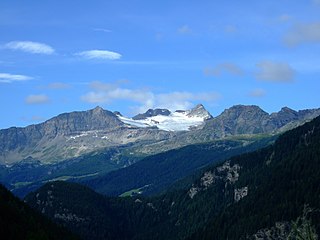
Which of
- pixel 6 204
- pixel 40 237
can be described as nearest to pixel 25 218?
pixel 6 204

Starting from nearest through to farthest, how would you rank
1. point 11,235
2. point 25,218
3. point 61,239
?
point 11,235
point 25,218
point 61,239

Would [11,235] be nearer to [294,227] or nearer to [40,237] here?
[40,237]

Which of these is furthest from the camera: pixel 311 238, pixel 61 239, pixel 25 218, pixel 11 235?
pixel 61 239

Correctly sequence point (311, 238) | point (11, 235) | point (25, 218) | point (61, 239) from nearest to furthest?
1. point (311, 238)
2. point (11, 235)
3. point (25, 218)
4. point (61, 239)

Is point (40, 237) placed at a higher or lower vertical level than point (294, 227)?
lower

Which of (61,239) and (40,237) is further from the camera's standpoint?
(61,239)

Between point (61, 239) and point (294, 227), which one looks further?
point (61, 239)

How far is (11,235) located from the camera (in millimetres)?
145625

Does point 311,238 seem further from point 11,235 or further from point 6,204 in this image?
point 6,204

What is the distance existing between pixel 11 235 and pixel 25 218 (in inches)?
1237

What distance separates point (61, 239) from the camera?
620ft

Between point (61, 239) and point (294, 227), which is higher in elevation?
point (294, 227)

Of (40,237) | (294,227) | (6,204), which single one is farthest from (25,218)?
(294,227)

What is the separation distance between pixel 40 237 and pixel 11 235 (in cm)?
996
